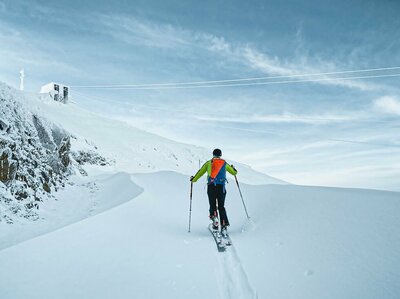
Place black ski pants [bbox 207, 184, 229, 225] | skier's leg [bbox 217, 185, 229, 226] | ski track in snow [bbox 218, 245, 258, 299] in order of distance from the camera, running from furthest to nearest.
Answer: black ski pants [bbox 207, 184, 229, 225] → skier's leg [bbox 217, 185, 229, 226] → ski track in snow [bbox 218, 245, 258, 299]

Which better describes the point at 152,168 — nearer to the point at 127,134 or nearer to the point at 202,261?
the point at 127,134

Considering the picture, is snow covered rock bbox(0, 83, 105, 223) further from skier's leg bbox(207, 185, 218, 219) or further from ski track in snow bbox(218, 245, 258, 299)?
ski track in snow bbox(218, 245, 258, 299)

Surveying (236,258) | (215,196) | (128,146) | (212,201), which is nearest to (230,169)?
(215,196)

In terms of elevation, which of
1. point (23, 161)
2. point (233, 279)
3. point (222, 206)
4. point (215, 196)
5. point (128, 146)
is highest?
point (23, 161)

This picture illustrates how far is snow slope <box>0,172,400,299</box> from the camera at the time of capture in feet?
13.1

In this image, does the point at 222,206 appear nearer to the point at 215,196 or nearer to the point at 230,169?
the point at 215,196

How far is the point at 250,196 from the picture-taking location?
10.9 meters

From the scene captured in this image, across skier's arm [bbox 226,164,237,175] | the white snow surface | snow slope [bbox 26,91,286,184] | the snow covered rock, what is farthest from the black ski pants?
snow slope [bbox 26,91,286,184]

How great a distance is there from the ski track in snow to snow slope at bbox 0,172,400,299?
2 centimetres

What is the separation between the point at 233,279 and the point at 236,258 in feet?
3.20

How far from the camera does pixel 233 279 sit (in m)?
4.69

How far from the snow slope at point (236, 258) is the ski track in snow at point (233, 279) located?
0.05 ft

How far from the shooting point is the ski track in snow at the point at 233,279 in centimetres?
418

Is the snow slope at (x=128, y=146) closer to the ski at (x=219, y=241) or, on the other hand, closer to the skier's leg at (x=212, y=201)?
the skier's leg at (x=212, y=201)
